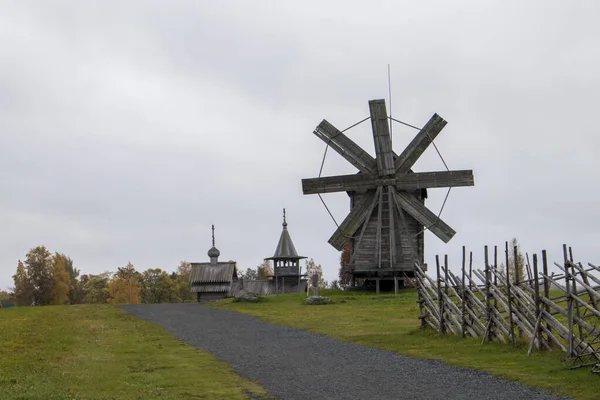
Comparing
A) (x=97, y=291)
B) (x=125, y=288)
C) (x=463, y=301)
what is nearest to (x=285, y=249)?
(x=125, y=288)

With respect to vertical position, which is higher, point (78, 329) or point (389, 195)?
point (389, 195)

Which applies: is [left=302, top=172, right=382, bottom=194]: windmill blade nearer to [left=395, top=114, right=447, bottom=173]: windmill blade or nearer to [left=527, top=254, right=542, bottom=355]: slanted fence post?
[left=395, top=114, right=447, bottom=173]: windmill blade

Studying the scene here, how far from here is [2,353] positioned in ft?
69.5

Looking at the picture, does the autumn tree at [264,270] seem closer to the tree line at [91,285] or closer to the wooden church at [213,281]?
the tree line at [91,285]

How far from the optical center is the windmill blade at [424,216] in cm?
4400

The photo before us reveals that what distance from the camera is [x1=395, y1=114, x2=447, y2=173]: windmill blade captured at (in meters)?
44.7

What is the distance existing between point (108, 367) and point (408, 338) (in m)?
10.4

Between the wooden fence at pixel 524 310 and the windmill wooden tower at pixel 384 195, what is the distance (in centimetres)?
1746

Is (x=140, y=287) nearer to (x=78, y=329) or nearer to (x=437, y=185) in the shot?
(x=437, y=185)

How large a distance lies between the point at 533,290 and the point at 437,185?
2607 centimetres

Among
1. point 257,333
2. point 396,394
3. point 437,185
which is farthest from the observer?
point 437,185

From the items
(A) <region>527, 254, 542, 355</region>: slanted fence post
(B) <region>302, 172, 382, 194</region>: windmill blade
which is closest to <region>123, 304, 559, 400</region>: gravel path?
(A) <region>527, 254, 542, 355</region>: slanted fence post

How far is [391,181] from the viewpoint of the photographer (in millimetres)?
44344

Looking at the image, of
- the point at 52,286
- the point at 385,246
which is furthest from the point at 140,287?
the point at 385,246
